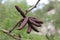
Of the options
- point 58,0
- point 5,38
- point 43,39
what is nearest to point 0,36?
point 5,38

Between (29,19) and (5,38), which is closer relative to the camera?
(29,19)

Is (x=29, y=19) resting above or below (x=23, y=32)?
above

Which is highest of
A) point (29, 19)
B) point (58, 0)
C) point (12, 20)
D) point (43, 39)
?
point (29, 19)

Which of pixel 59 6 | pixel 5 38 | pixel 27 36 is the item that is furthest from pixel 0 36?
pixel 59 6

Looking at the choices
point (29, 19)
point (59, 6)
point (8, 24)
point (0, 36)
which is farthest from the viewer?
point (59, 6)

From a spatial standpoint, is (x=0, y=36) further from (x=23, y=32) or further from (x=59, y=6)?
(x=59, y=6)

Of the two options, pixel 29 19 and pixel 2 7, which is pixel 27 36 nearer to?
pixel 2 7

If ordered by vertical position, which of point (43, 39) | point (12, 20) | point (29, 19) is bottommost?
point (43, 39)

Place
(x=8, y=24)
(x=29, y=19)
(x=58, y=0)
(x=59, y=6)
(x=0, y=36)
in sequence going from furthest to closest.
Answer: (x=58, y=0) < (x=59, y=6) < (x=8, y=24) < (x=0, y=36) < (x=29, y=19)

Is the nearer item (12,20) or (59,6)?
(12,20)
